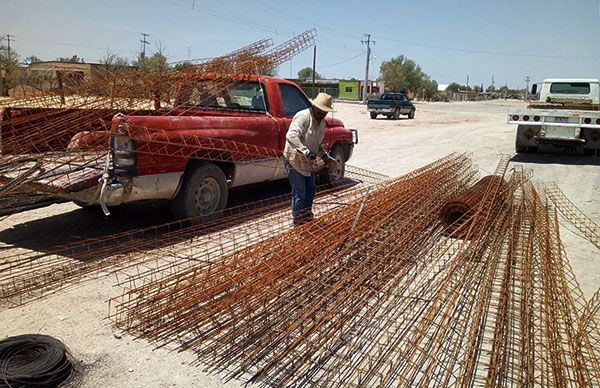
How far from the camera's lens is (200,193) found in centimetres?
570

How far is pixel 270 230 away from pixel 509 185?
4.03 metres

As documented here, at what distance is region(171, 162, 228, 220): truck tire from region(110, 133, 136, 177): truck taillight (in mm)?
827

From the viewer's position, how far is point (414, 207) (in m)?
6.15

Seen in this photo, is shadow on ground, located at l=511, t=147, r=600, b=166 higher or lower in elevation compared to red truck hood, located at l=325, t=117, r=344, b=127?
lower

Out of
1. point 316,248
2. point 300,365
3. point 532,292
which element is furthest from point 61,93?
point 532,292

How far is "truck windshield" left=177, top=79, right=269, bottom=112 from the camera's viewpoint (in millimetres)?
6957

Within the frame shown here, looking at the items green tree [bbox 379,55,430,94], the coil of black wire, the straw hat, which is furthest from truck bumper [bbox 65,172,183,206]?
Answer: green tree [bbox 379,55,430,94]

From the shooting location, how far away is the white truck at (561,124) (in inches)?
431

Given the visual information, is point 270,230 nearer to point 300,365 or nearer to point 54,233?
point 54,233

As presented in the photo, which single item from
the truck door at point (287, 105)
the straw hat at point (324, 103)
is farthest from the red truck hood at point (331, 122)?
the straw hat at point (324, 103)

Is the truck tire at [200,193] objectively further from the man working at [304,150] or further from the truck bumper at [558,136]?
the truck bumper at [558,136]

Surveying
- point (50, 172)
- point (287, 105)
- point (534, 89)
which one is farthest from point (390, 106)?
point (50, 172)

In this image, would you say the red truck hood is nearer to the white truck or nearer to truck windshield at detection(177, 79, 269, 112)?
truck windshield at detection(177, 79, 269, 112)

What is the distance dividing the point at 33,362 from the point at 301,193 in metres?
3.10
